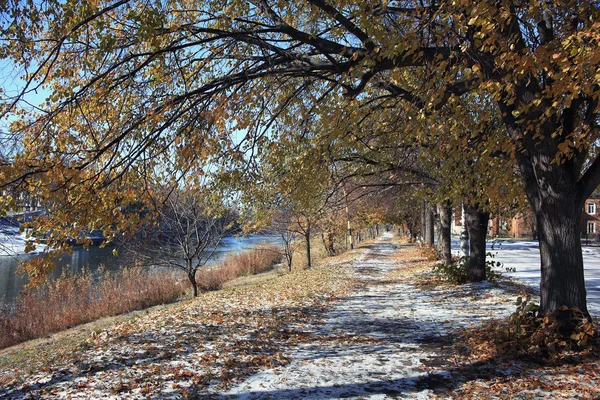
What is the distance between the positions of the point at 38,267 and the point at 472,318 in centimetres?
723

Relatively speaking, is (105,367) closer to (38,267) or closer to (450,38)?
(38,267)

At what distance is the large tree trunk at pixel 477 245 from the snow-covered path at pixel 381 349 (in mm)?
809

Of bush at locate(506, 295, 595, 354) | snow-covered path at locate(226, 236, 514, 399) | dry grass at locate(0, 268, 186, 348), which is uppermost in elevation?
bush at locate(506, 295, 595, 354)

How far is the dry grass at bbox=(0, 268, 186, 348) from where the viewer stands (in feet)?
37.6

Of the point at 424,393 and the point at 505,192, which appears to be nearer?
the point at 424,393

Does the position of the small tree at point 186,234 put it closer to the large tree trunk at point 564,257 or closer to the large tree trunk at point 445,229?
the large tree trunk at point 445,229

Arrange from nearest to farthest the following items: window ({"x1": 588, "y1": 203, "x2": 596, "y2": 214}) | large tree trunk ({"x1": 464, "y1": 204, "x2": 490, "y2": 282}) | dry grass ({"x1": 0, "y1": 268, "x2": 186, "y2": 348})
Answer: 1. dry grass ({"x1": 0, "y1": 268, "x2": 186, "y2": 348})
2. large tree trunk ({"x1": 464, "y1": 204, "x2": 490, "y2": 282})
3. window ({"x1": 588, "y1": 203, "x2": 596, "y2": 214})

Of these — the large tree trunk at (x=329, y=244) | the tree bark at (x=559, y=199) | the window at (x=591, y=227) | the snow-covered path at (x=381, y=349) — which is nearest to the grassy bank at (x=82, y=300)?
the snow-covered path at (x=381, y=349)

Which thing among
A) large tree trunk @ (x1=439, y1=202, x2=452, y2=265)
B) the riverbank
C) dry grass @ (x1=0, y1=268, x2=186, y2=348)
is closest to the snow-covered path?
the riverbank

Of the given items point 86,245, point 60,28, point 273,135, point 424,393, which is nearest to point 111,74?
point 60,28

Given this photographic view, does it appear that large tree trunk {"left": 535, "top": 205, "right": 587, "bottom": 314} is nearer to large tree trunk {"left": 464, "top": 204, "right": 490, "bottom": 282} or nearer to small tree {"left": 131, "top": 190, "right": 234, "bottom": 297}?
large tree trunk {"left": 464, "top": 204, "right": 490, "bottom": 282}

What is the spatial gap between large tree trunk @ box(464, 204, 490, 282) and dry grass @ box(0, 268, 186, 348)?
10.2 m

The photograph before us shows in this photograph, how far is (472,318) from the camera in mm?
8203

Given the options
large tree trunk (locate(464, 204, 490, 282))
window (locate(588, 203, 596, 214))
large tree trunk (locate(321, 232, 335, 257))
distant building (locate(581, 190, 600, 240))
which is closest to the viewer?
large tree trunk (locate(464, 204, 490, 282))
